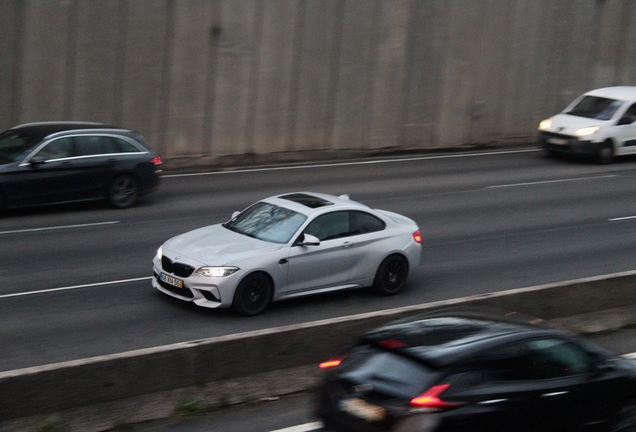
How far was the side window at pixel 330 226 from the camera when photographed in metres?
12.2

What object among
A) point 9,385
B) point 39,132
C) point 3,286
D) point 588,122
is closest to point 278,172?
point 39,132

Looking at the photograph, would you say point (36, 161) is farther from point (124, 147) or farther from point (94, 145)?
point (124, 147)

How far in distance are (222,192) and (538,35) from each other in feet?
47.9

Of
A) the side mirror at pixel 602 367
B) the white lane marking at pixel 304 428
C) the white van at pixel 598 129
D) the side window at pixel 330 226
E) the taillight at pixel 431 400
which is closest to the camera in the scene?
the taillight at pixel 431 400

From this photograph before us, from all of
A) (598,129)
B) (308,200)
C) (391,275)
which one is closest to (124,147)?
(308,200)

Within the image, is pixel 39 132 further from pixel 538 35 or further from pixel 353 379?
pixel 538 35

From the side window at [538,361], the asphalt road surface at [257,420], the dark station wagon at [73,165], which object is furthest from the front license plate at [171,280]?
the dark station wagon at [73,165]

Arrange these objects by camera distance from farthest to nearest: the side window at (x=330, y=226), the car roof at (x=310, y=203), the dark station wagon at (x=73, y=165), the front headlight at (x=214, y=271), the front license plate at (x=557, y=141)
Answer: the front license plate at (x=557, y=141) → the dark station wagon at (x=73, y=165) → the car roof at (x=310, y=203) → the side window at (x=330, y=226) → the front headlight at (x=214, y=271)

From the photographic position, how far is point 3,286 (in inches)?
486

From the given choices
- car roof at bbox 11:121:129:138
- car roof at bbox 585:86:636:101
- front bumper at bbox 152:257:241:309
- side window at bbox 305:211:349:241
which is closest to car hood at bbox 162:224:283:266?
front bumper at bbox 152:257:241:309

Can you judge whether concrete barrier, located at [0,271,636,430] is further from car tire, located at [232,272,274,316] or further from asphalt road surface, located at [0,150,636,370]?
car tire, located at [232,272,274,316]

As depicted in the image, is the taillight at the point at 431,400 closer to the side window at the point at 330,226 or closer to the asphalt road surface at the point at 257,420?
the asphalt road surface at the point at 257,420

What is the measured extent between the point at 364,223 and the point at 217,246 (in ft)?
7.73

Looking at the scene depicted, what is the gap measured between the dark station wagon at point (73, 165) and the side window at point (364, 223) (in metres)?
6.92
